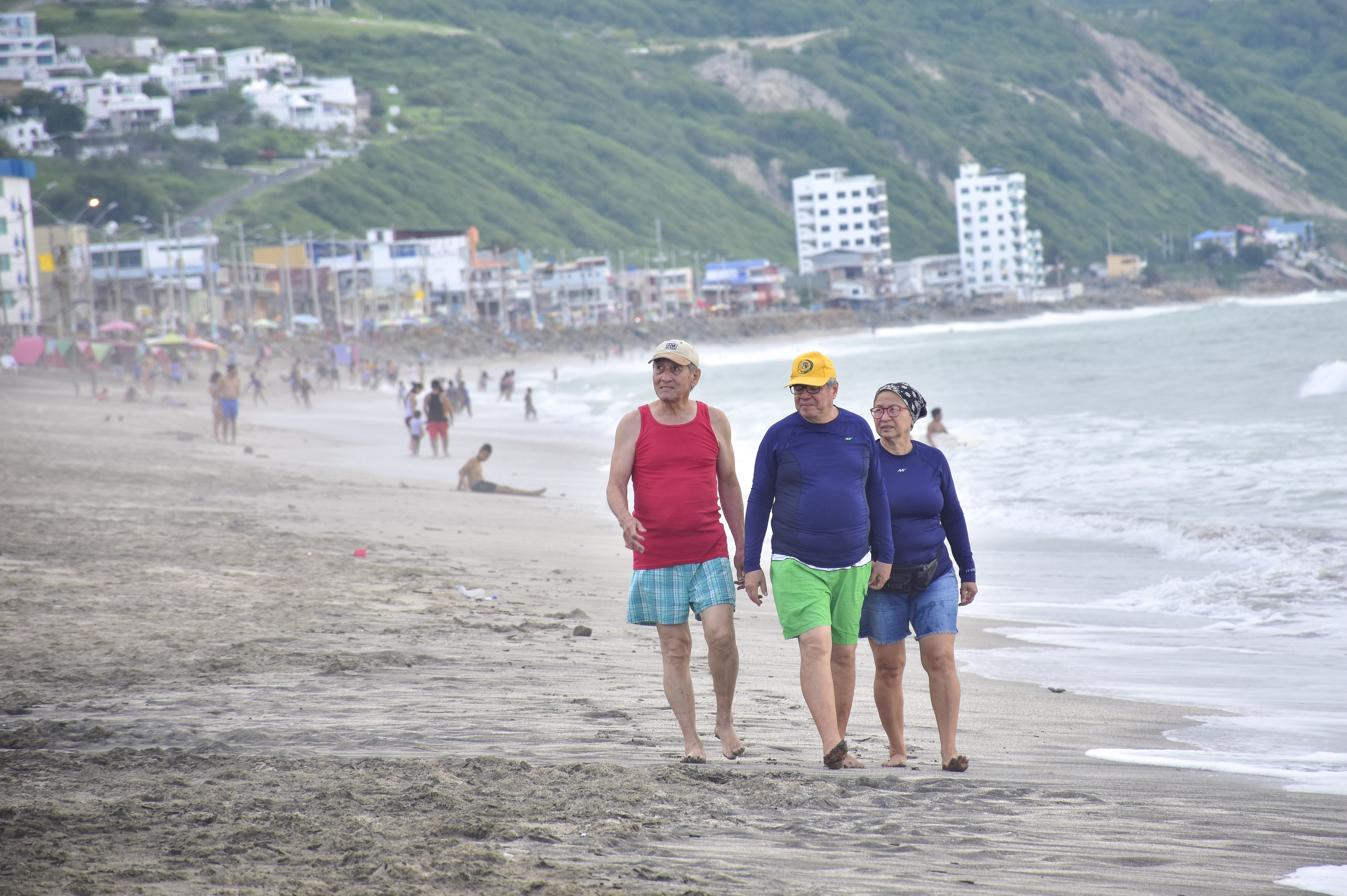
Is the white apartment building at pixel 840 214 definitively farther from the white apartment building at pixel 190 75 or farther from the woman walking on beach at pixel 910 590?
the woman walking on beach at pixel 910 590

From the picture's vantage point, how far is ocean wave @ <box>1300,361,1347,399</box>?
88.5 feet

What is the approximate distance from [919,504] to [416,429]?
17.0 m

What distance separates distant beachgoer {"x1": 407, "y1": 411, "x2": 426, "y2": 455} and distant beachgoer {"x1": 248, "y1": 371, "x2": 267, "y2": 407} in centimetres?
1730

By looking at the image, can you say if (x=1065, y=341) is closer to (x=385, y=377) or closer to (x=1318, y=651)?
(x=385, y=377)

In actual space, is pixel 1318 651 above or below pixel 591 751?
below

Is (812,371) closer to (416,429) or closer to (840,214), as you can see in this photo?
(416,429)

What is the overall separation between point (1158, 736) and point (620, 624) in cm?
311

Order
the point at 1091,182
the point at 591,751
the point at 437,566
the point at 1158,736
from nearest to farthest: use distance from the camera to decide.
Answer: the point at 591,751 < the point at 1158,736 < the point at 437,566 < the point at 1091,182

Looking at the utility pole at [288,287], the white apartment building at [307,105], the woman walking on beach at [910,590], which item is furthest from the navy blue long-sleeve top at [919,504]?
the white apartment building at [307,105]

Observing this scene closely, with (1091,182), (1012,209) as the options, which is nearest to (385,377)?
(1012,209)

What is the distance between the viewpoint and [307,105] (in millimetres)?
130500

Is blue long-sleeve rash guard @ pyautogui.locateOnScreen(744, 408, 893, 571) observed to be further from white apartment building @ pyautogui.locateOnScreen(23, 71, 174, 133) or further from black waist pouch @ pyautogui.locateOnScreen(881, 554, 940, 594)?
white apartment building @ pyautogui.locateOnScreen(23, 71, 174, 133)

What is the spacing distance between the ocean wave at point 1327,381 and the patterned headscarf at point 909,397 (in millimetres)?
25126

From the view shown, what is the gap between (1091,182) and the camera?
561 ft
